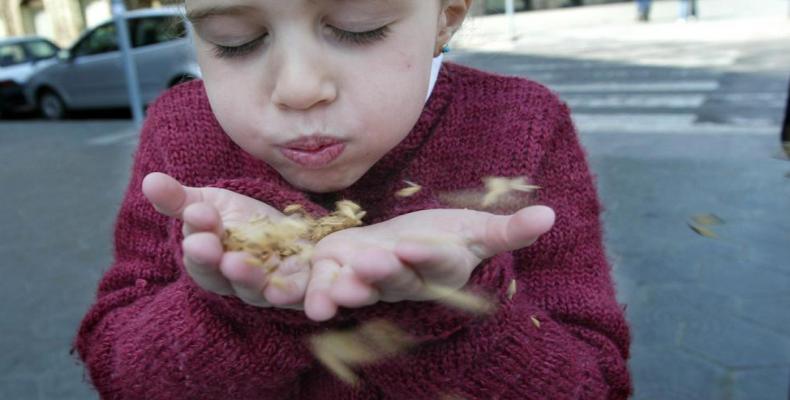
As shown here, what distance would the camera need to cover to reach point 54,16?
22156 millimetres

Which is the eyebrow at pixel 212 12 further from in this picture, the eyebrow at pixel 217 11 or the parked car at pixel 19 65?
the parked car at pixel 19 65

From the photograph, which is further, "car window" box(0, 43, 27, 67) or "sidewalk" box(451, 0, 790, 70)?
"car window" box(0, 43, 27, 67)

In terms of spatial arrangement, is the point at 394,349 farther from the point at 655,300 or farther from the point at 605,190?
the point at 605,190

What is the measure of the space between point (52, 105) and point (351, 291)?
11.2 m

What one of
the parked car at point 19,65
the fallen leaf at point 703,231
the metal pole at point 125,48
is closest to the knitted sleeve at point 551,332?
the fallen leaf at point 703,231

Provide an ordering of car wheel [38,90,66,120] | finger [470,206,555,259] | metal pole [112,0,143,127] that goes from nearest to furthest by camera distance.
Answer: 1. finger [470,206,555,259]
2. metal pole [112,0,143,127]
3. car wheel [38,90,66,120]

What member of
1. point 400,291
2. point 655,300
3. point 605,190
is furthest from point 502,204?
point 605,190

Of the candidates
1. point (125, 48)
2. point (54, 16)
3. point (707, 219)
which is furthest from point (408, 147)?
point (54, 16)

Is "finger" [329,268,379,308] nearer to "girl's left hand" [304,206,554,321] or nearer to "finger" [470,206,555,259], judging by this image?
"girl's left hand" [304,206,554,321]

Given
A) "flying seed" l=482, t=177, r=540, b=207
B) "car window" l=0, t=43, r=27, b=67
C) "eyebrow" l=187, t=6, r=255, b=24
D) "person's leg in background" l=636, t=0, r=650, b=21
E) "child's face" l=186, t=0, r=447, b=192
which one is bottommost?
"person's leg in background" l=636, t=0, r=650, b=21

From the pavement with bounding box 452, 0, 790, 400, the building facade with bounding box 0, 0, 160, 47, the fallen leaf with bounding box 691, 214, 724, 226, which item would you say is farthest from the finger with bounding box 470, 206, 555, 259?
the building facade with bounding box 0, 0, 160, 47

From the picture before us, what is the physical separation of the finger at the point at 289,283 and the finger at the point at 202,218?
0.27ft

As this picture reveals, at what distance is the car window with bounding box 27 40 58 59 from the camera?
40.8 feet

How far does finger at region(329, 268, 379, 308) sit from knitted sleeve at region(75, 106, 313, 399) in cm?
14
